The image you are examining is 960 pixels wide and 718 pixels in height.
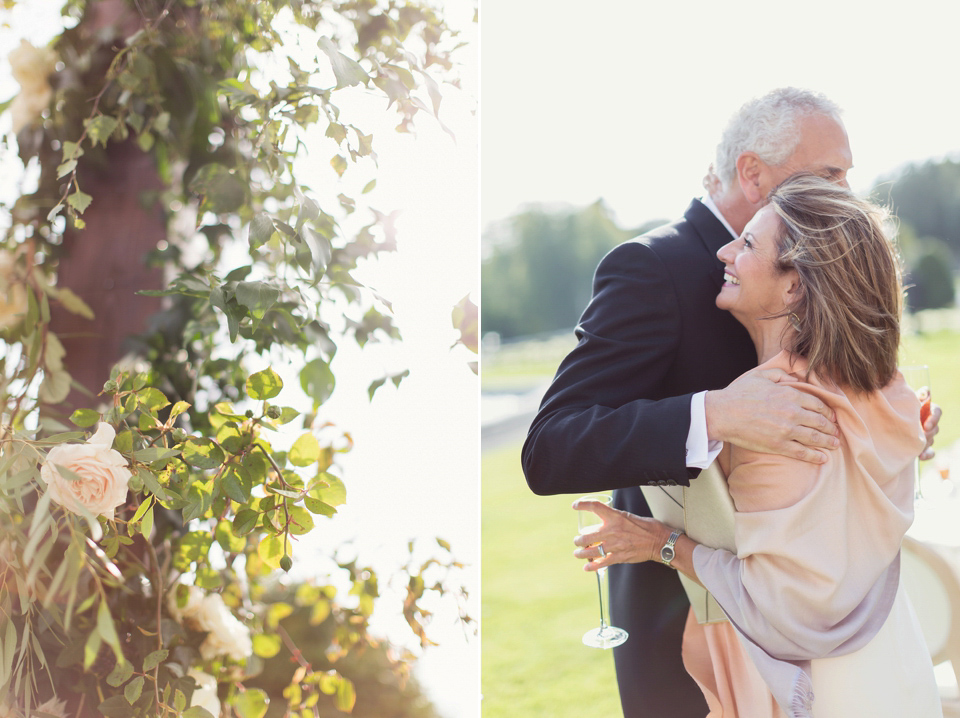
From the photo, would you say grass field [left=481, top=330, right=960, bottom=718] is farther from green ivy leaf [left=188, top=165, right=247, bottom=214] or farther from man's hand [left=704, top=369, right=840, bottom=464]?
green ivy leaf [left=188, top=165, right=247, bottom=214]

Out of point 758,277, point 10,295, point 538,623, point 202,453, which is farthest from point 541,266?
point 202,453

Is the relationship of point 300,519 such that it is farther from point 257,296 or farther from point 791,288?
point 791,288

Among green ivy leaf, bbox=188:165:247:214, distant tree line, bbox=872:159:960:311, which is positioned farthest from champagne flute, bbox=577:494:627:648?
distant tree line, bbox=872:159:960:311

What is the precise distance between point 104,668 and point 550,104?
17.8 m

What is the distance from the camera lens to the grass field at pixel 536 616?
138 inches

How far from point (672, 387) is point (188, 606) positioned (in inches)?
39.6

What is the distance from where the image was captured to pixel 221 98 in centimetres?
149

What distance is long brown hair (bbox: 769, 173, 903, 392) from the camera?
1.15 metres

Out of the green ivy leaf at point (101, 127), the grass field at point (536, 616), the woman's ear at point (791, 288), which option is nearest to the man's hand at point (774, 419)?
the woman's ear at point (791, 288)

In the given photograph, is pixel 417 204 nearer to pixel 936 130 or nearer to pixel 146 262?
pixel 146 262

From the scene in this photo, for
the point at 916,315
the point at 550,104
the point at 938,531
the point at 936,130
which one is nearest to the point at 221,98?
the point at 938,531

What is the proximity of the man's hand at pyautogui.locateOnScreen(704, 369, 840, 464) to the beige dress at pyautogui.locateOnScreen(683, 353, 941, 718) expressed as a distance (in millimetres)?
31

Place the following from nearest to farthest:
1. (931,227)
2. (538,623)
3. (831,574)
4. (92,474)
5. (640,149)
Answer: (92,474)
(831,574)
(538,623)
(640,149)
(931,227)

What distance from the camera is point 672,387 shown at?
1.40 metres
